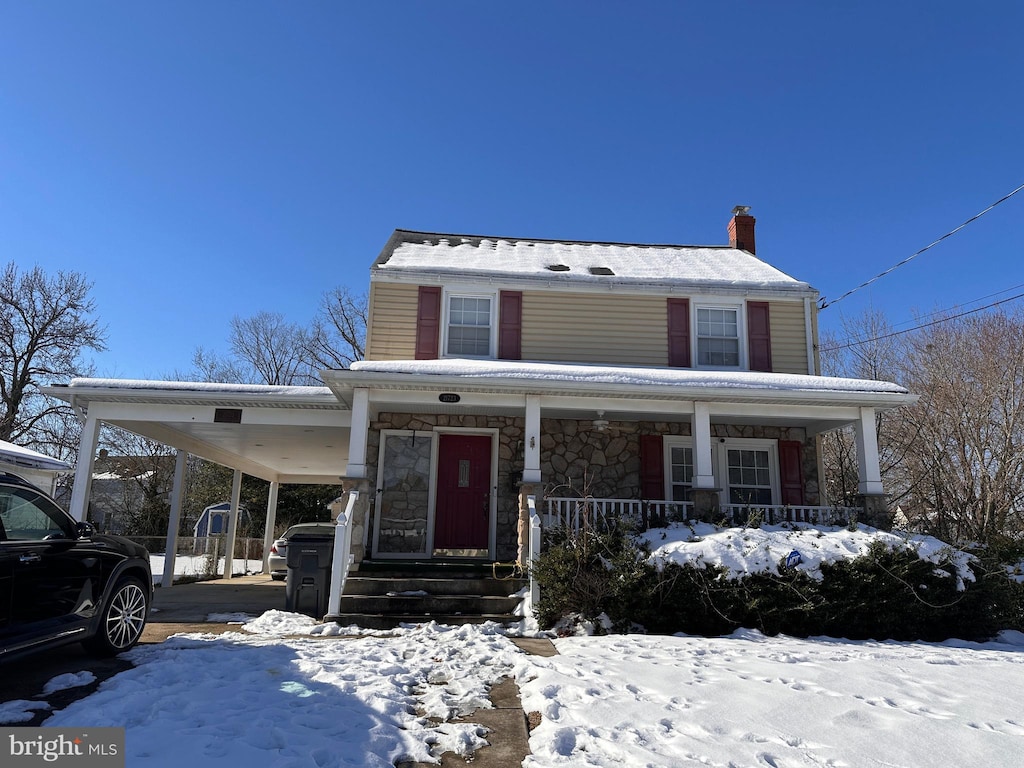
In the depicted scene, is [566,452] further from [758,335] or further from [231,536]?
[231,536]

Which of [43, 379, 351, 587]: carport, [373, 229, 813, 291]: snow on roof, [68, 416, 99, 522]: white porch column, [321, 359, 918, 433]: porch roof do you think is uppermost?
[373, 229, 813, 291]: snow on roof

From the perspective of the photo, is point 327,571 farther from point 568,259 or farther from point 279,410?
point 568,259

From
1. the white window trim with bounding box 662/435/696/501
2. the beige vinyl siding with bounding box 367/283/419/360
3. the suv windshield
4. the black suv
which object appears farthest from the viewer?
the beige vinyl siding with bounding box 367/283/419/360

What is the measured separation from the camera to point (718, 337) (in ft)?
39.4

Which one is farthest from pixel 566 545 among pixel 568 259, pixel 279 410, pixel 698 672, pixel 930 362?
pixel 930 362

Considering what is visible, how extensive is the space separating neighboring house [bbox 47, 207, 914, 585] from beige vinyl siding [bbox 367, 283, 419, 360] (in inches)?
1.4

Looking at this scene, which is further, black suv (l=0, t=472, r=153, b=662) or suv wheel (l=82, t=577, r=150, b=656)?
suv wheel (l=82, t=577, r=150, b=656)

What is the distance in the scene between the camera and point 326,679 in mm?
4672

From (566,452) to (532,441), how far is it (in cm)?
189

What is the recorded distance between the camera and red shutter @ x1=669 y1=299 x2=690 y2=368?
463 inches

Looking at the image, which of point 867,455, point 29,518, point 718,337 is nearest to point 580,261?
point 718,337

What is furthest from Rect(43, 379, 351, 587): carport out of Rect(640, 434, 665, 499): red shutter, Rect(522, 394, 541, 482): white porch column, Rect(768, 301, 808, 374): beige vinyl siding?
Rect(768, 301, 808, 374): beige vinyl siding

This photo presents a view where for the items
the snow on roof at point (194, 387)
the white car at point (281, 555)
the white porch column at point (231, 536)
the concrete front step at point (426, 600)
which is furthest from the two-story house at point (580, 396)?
the white porch column at point (231, 536)

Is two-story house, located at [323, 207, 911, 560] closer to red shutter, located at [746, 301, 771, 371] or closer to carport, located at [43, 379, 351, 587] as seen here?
red shutter, located at [746, 301, 771, 371]
